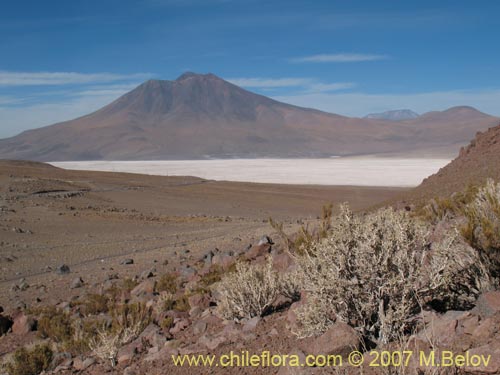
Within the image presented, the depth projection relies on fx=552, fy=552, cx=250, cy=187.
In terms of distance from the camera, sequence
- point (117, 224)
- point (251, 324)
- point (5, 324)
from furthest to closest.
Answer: point (117, 224)
point (5, 324)
point (251, 324)

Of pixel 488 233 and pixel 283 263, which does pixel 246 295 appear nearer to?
pixel 488 233

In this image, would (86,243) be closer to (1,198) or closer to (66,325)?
(66,325)

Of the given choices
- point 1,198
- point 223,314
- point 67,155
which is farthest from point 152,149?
point 223,314

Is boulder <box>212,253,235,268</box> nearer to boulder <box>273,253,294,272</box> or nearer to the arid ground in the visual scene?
the arid ground

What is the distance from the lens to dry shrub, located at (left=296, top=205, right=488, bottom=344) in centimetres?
409

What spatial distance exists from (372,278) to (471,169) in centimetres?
1251

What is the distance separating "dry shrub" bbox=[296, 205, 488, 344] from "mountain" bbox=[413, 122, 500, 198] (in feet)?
28.8

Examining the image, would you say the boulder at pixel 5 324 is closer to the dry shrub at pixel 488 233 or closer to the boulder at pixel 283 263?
the boulder at pixel 283 263

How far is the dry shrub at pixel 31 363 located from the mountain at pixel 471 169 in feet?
32.3

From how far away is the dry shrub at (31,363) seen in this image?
5477 millimetres

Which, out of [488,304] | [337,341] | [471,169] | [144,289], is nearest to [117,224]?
[144,289]

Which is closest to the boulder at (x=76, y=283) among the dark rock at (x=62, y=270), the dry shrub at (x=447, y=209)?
the dark rock at (x=62, y=270)

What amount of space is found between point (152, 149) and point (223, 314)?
16313 centimetres

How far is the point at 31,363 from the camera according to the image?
5484 mm
